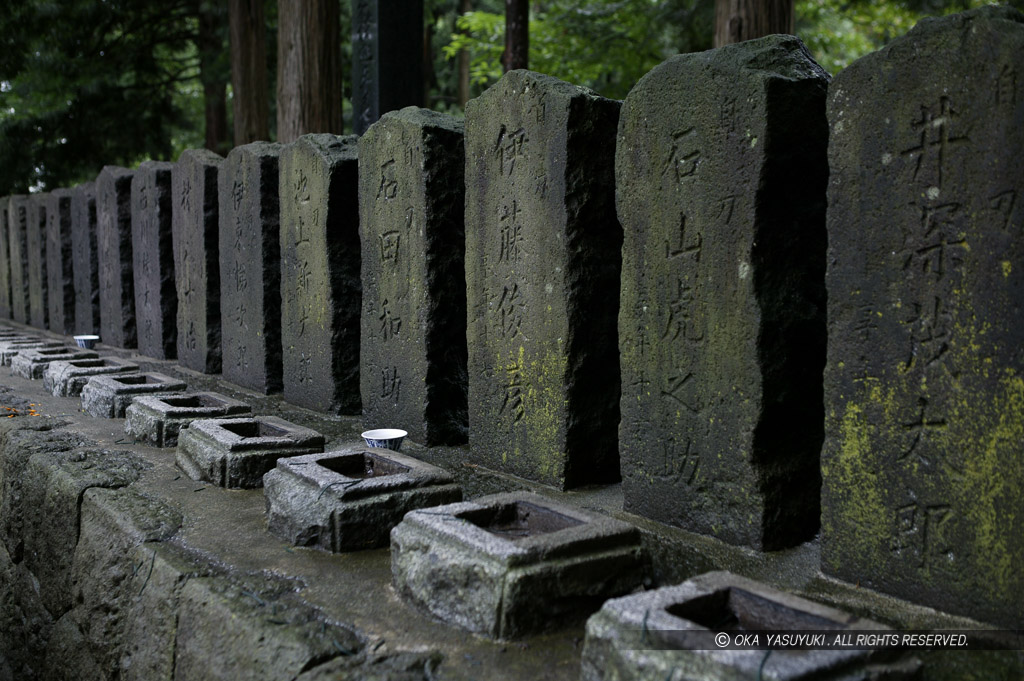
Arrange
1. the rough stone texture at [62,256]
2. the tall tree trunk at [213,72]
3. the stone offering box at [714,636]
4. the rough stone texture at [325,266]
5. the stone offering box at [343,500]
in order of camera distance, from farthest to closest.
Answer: the tall tree trunk at [213,72] → the rough stone texture at [62,256] → the rough stone texture at [325,266] → the stone offering box at [343,500] → the stone offering box at [714,636]

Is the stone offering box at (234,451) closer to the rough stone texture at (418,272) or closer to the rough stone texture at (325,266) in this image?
the rough stone texture at (418,272)

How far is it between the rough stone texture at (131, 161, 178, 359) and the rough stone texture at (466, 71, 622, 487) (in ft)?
12.4

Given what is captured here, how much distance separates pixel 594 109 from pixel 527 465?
1.37m

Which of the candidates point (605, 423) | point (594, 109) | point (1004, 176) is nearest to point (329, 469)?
point (605, 423)

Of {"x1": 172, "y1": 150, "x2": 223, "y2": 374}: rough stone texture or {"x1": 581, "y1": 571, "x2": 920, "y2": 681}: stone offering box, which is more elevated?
{"x1": 172, "y1": 150, "x2": 223, "y2": 374}: rough stone texture

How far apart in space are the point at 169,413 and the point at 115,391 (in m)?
0.78

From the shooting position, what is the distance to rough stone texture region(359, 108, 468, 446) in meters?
3.79

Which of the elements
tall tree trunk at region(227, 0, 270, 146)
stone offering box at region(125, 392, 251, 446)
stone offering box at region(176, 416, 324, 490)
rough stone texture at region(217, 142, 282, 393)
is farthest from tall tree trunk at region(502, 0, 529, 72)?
stone offering box at region(176, 416, 324, 490)

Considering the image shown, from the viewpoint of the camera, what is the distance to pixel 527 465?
3.30m

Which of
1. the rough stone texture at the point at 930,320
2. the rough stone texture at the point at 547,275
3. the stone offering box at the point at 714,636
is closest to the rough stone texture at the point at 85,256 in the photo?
the rough stone texture at the point at 547,275

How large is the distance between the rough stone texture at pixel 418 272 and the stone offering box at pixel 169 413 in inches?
31.2

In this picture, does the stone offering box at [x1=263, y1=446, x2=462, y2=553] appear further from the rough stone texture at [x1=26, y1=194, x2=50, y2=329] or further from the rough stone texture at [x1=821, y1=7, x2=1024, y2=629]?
the rough stone texture at [x1=26, y1=194, x2=50, y2=329]

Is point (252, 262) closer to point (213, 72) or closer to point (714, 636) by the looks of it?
point (714, 636)

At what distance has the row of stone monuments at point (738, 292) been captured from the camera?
1972 millimetres
